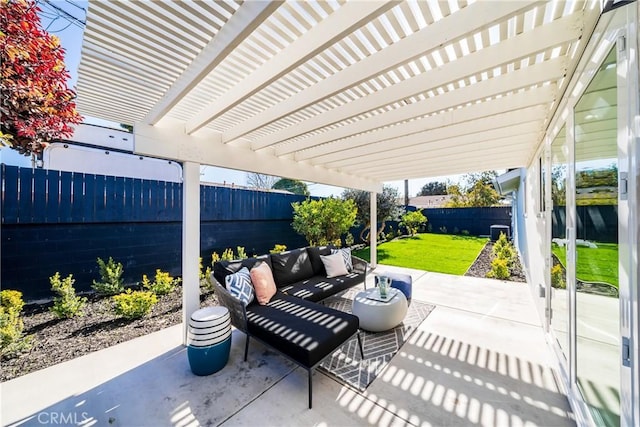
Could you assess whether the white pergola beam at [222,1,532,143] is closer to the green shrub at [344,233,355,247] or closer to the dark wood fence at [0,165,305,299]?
the dark wood fence at [0,165,305,299]

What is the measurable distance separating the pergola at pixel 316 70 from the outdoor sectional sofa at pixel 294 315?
0.84 metres

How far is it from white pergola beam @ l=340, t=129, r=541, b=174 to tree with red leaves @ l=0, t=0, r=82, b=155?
4210 mm

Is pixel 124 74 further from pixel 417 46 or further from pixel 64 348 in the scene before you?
pixel 64 348

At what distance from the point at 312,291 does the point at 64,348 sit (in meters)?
3.23

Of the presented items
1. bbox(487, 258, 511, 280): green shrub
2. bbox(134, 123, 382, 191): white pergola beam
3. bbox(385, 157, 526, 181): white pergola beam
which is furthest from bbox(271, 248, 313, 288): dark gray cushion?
bbox(487, 258, 511, 280): green shrub

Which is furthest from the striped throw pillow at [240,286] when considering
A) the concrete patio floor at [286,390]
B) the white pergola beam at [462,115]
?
the white pergola beam at [462,115]

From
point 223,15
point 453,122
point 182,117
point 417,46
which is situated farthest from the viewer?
point 182,117

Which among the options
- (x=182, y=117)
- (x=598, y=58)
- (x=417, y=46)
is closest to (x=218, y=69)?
(x=182, y=117)

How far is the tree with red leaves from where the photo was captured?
2.31 meters

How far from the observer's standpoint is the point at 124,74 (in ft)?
7.00

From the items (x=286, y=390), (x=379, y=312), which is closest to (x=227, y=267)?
(x=286, y=390)

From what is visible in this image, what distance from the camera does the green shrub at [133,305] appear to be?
367 cm

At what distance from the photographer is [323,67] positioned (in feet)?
7.11

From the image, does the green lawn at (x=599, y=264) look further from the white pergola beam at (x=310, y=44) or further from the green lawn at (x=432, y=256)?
the green lawn at (x=432, y=256)
